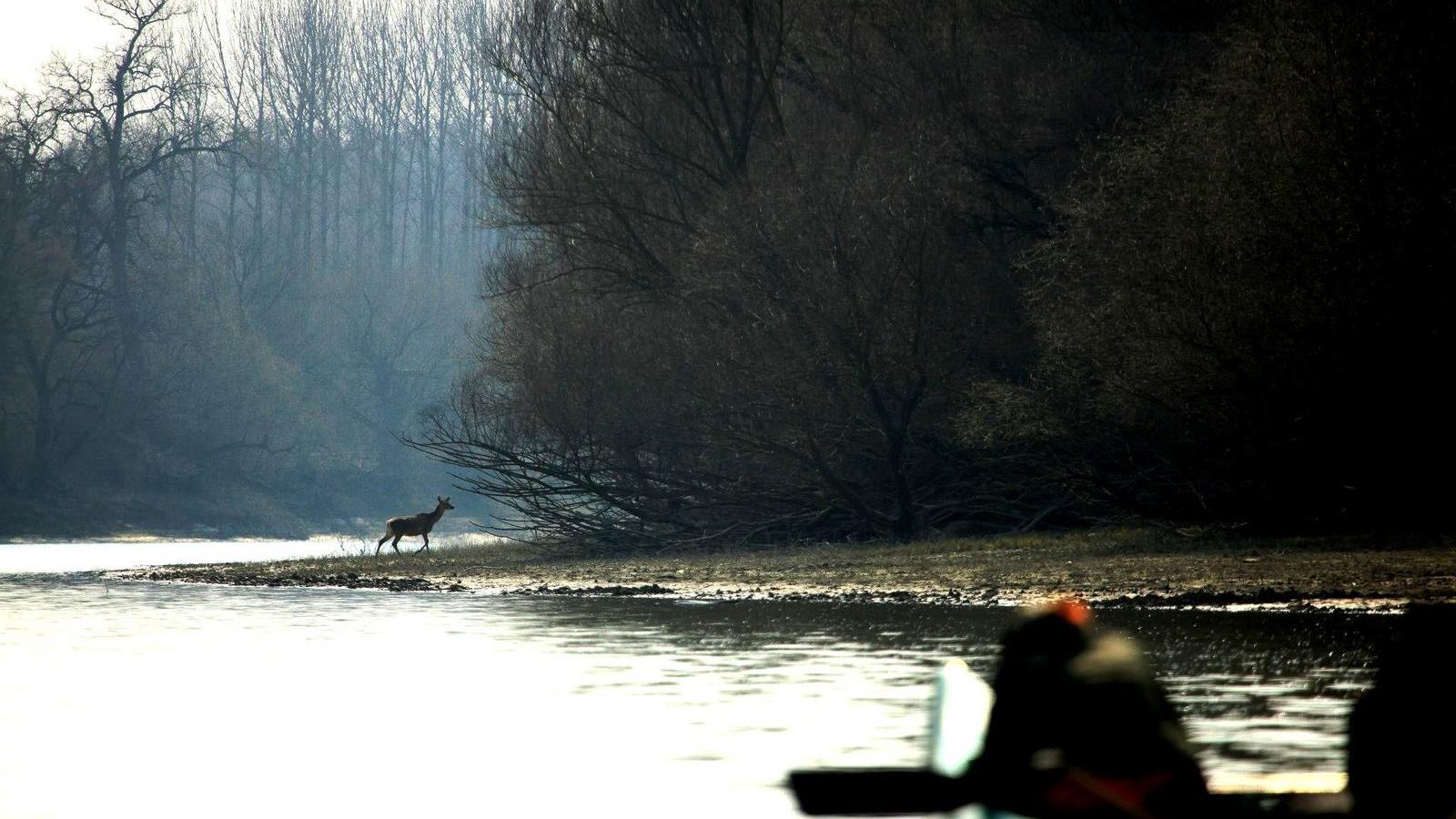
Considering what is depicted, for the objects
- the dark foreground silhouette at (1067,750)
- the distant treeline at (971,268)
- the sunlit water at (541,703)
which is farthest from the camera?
the distant treeline at (971,268)

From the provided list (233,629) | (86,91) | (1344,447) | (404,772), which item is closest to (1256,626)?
(1344,447)

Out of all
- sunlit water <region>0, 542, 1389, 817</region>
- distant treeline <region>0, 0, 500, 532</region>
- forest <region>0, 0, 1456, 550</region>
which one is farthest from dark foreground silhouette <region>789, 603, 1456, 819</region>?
distant treeline <region>0, 0, 500, 532</region>

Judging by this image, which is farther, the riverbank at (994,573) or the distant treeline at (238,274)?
the distant treeline at (238,274)

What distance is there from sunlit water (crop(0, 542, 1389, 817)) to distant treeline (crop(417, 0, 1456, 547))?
6416 millimetres

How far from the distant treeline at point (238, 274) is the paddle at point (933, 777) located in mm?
62655

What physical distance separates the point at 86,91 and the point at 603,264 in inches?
1391

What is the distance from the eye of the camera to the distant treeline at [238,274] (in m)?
66.1

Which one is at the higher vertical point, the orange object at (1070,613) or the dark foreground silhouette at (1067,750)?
the orange object at (1070,613)

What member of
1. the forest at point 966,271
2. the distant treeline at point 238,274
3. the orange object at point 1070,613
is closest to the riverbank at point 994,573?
the forest at point 966,271

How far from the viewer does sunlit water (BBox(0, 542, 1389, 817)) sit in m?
10.5

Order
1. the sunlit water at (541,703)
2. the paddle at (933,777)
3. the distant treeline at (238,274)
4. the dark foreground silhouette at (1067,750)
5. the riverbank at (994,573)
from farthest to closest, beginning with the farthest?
the distant treeline at (238,274) < the riverbank at (994,573) < the sunlit water at (541,703) < the paddle at (933,777) < the dark foreground silhouette at (1067,750)

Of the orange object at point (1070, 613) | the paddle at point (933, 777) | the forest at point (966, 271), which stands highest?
the forest at point (966, 271)

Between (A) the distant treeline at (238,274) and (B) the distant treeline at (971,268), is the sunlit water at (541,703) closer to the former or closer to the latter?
(B) the distant treeline at (971,268)

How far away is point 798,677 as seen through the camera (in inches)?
594
